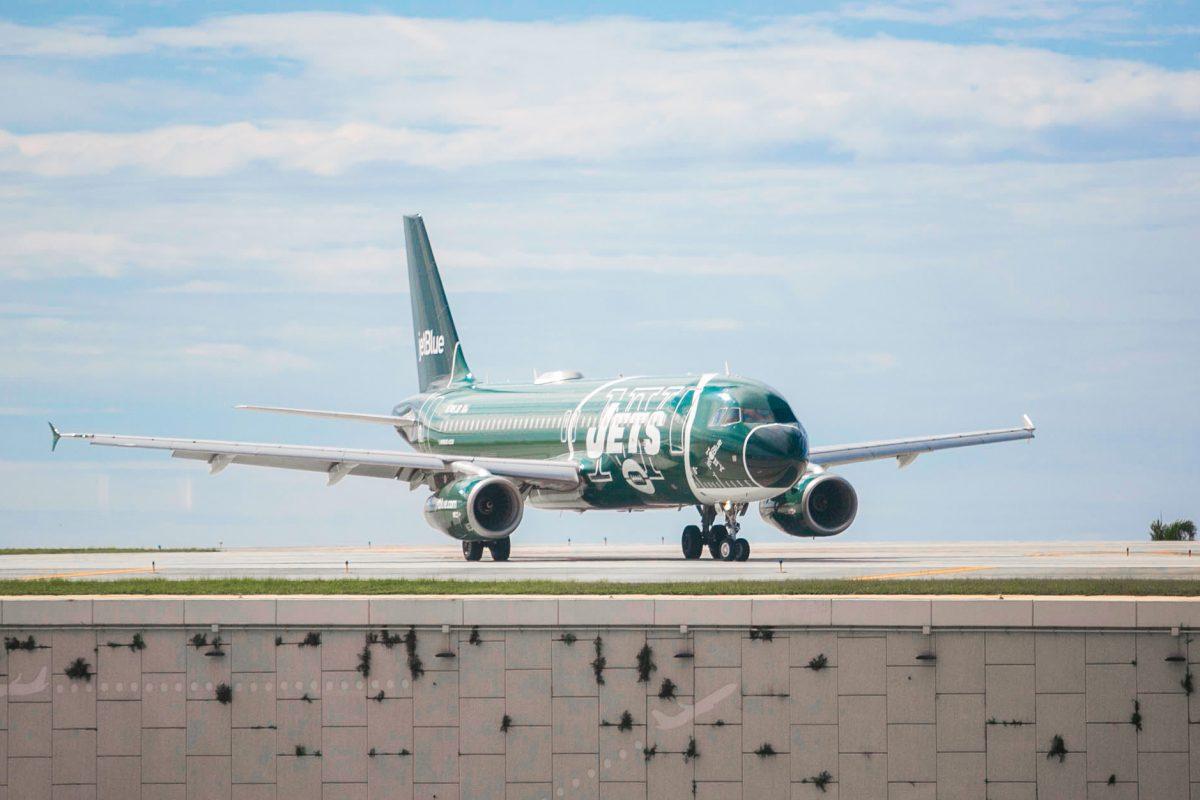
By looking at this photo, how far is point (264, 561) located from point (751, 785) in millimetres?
23719

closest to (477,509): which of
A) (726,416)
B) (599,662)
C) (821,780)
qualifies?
(726,416)

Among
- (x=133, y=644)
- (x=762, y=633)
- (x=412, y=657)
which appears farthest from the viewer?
(x=133, y=644)

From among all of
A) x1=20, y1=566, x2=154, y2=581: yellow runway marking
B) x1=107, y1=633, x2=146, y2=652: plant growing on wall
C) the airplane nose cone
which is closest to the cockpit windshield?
the airplane nose cone

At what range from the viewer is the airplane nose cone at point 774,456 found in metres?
39.1

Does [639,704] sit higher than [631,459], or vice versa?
[631,459]

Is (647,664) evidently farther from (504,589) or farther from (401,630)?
(504,589)

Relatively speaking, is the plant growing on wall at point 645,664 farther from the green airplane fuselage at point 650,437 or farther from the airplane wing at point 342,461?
the airplane wing at point 342,461

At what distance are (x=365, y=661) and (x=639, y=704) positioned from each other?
3389 millimetres

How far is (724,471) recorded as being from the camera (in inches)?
1570

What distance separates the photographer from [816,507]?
42688mm

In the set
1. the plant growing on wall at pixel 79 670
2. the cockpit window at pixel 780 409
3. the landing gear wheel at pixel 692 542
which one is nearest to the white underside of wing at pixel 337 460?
the landing gear wheel at pixel 692 542

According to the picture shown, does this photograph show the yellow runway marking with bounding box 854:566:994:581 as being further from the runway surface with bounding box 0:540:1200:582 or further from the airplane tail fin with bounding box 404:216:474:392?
the airplane tail fin with bounding box 404:216:474:392

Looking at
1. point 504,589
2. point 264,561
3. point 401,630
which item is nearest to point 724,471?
point 264,561

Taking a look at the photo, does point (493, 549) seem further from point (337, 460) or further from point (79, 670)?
point (79, 670)
